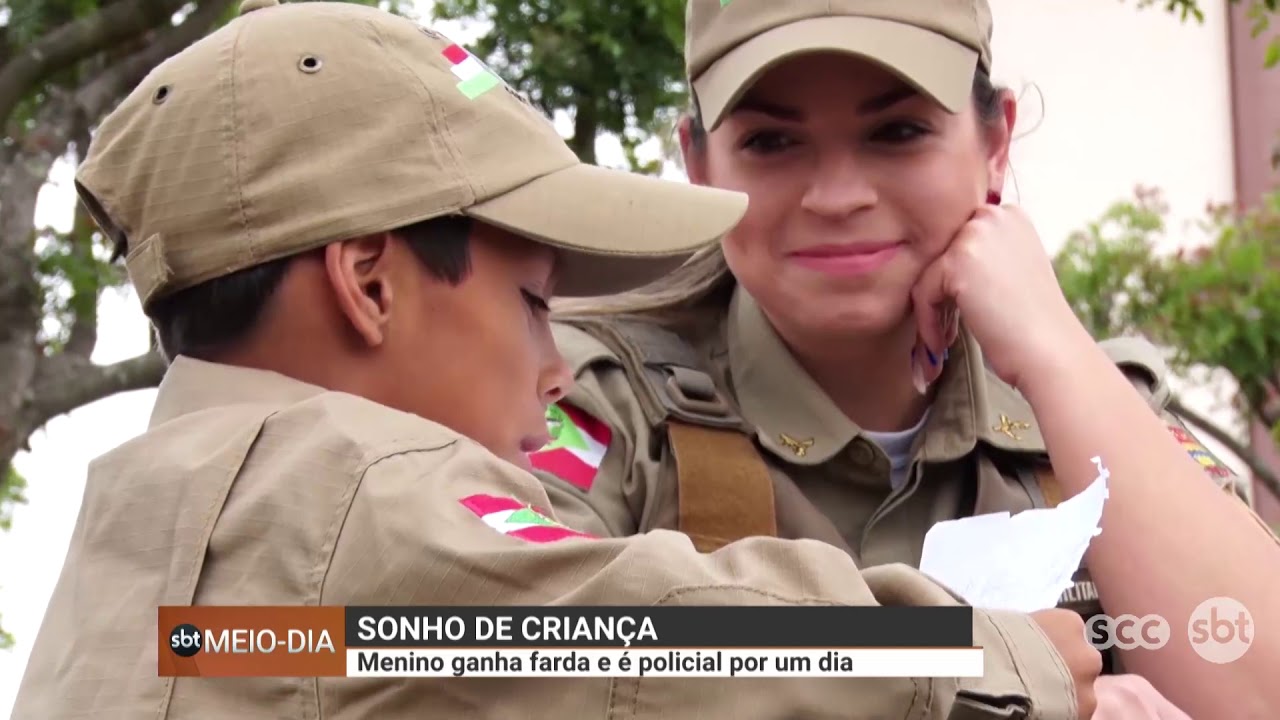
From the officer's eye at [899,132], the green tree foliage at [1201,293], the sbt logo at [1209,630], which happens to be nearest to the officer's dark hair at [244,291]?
the officer's eye at [899,132]

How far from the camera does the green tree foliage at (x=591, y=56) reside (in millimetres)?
5832

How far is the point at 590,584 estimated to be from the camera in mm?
1279

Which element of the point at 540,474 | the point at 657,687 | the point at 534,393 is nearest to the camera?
the point at 657,687

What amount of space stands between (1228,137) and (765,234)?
36.3 feet

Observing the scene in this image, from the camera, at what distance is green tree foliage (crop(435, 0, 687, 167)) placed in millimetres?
5832

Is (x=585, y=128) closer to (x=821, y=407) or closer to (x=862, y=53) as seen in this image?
(x=821, y=407)

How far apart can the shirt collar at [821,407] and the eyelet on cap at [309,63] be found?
88 cm

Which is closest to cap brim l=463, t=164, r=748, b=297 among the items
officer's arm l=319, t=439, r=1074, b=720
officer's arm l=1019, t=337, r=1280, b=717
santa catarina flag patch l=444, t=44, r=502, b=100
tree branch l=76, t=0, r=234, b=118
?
santa catarina flag patch l=444, t=44, r=502, b=100

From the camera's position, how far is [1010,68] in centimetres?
1208

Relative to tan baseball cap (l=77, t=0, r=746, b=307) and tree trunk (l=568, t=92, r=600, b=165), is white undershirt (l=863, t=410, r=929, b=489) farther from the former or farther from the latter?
tree trunk (l=568, t=92, r=600, b=165)

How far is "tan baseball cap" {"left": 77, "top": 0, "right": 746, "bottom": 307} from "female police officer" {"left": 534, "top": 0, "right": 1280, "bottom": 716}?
19.9 inches

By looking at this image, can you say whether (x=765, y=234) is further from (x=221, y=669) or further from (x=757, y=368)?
(x=221, y=669)

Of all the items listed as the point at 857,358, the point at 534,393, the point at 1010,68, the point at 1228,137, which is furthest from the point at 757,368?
the point at 1228,137

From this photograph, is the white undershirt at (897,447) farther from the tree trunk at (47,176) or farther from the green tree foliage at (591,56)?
the tree trunk at (47,176)
